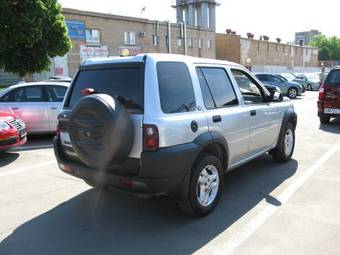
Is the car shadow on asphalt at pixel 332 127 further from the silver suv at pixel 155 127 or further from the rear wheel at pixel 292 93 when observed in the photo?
the rear wheel at pixel 292 93

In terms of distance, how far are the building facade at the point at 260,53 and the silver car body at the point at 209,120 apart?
151ft

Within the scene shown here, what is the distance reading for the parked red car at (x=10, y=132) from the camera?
7348 millimetres

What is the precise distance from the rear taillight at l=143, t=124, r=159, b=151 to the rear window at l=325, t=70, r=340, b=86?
8.75 metres

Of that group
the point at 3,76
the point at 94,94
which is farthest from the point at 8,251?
the point at 3,76

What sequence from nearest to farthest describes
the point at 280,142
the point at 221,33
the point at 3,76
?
the point at 280,142
the point at 3,76
the point at 221,33

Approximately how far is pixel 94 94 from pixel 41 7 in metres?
17.7

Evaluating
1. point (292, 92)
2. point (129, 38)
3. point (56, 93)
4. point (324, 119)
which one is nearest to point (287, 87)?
point (292, 92)

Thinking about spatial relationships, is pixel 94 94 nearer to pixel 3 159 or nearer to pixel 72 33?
pixel 3 159

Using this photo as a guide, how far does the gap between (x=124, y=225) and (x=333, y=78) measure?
8.98 m

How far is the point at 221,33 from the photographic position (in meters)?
51.8

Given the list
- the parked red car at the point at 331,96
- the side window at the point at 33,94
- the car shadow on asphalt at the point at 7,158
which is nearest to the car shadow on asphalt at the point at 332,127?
the parked red car at the point at 331,96

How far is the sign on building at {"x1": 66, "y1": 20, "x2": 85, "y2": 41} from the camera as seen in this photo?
3034 cm

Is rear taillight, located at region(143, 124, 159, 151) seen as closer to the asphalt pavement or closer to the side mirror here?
the asphalt pavement

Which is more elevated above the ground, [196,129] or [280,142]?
[196,129]
